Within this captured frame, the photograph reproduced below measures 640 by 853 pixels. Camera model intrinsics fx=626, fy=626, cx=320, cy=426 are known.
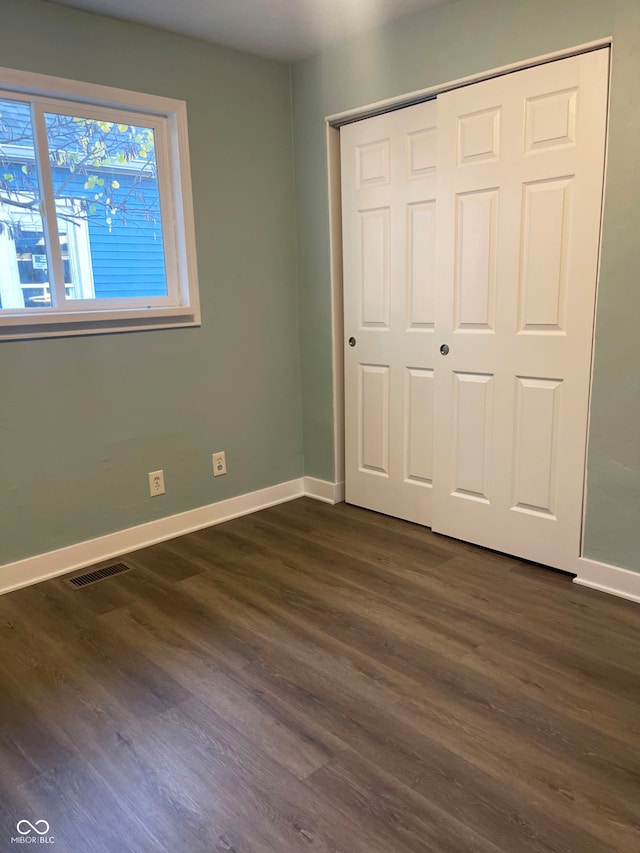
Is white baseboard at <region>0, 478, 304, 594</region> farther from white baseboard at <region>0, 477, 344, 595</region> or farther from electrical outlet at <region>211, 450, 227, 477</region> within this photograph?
electrical outlet at <region>211, 450, 227, 477</region>

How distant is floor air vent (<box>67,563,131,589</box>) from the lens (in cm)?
271

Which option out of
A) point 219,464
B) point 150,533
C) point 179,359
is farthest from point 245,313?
point 150,533

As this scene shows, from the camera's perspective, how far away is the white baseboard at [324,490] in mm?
3615

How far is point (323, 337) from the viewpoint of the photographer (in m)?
3.50

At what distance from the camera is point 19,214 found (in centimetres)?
258

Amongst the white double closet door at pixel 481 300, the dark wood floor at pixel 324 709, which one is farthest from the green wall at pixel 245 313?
the dark wood floor at pixel 324 709

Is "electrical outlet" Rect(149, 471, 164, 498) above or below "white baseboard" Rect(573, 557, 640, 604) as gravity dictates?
above

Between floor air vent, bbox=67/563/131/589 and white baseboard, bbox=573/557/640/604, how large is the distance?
Result: 195cm

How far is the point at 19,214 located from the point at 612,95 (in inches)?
91.4

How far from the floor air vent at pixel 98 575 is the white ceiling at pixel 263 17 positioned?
92.5 inches

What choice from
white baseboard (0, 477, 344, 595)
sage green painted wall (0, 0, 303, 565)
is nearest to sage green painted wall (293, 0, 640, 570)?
sage green painted wall (0, 0, 303, 565)

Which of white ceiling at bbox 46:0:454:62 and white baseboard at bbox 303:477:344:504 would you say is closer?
white ceiling at bbox 46:0:454:62

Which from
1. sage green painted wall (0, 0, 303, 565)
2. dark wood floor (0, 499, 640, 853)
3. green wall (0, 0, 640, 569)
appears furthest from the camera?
sage green painted wall (0, 0, 303, 565)

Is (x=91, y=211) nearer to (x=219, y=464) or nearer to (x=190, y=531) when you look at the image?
(x=219, y=464)
